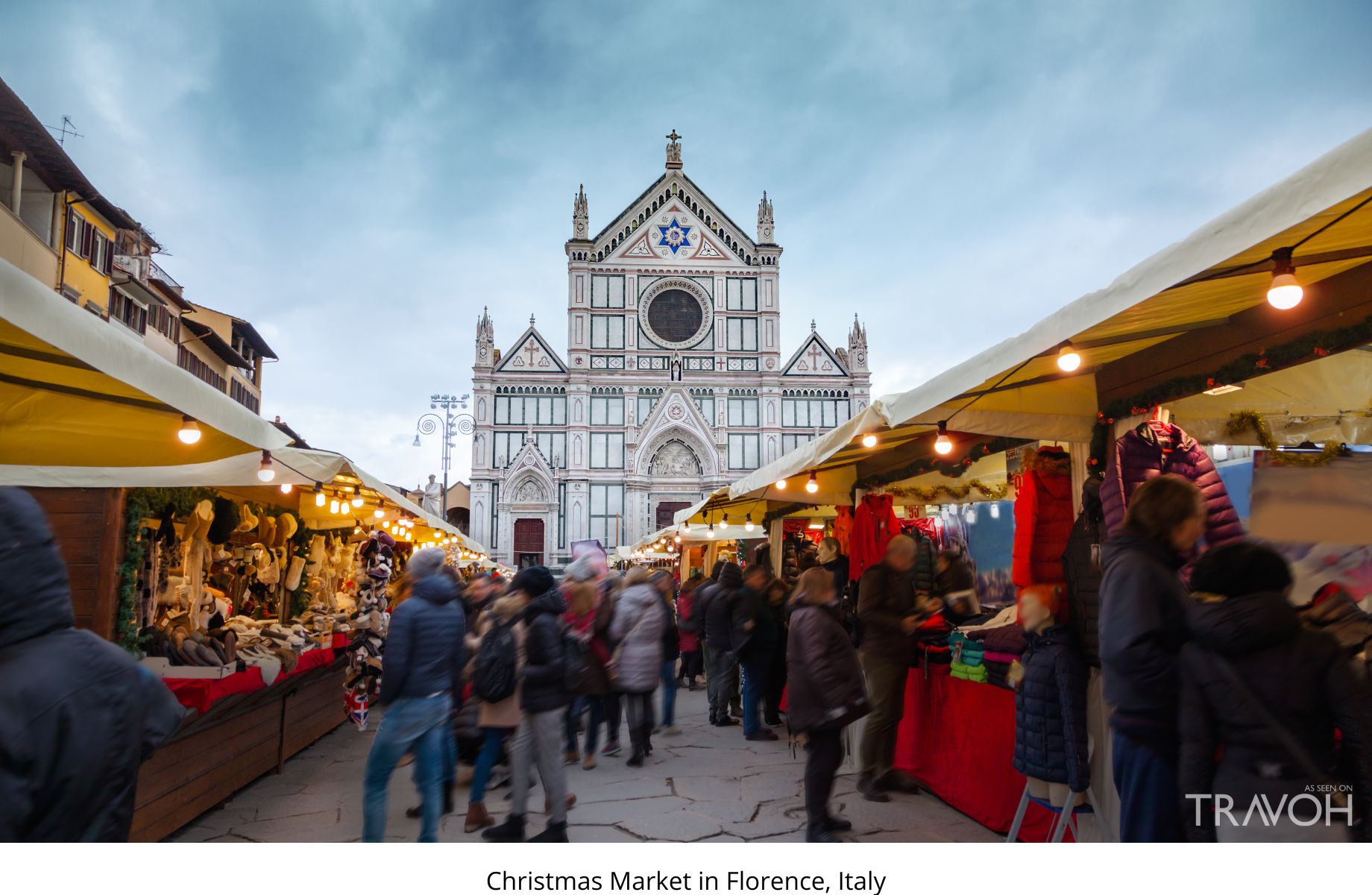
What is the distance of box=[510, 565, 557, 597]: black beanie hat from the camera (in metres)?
4.61

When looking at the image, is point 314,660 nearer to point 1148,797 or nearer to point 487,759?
point 487,759

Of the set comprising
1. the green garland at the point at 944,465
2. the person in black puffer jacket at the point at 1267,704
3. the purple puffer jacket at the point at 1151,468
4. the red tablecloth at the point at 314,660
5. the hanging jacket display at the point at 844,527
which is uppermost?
the green garland at the point at 944,465

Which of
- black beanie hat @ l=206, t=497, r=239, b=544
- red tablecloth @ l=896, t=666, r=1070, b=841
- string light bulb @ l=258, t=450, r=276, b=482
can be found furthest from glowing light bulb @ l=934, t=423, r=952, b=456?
black beanie hat @ l=206, t=497, r=239, b=544

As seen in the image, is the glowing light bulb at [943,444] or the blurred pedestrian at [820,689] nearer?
the blurred pedestrian at [820,689]

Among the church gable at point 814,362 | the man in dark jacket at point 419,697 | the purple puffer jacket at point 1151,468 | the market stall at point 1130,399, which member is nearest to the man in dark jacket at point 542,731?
the man in dark jacket at point 419,697

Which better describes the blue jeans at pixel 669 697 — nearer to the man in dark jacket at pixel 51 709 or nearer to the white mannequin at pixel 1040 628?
the white mannequin at pixel 1040 628

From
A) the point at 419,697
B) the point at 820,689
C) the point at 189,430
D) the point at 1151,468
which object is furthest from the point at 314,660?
the point at 1151,468

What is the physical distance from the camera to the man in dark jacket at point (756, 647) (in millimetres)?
7203

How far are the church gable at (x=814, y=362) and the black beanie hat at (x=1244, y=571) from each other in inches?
1426

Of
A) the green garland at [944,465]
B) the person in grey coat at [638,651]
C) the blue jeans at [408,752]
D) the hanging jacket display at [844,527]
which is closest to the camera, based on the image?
the blue jeans at [408,752]

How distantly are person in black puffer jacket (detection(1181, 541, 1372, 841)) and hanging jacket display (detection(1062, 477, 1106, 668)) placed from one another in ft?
5.99

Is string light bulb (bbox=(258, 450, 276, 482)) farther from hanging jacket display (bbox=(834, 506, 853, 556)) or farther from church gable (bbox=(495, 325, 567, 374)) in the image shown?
church gable (bbox=(495, 325, 567, 374))

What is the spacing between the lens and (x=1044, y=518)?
4.57m
